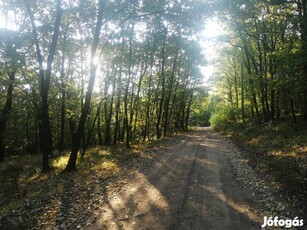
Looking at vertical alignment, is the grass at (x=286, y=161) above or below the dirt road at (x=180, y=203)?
above

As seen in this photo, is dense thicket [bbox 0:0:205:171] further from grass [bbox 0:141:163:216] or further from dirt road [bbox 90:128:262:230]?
dirt road [bbox 90:128:262:230]

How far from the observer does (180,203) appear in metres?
8.59

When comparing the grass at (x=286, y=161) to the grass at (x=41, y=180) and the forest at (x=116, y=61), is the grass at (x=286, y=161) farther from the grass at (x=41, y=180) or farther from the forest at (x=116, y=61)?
the grass at (x=41, y=180)

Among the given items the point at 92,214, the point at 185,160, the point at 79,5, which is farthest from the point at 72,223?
the point at 79,5

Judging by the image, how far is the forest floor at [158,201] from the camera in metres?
7.45

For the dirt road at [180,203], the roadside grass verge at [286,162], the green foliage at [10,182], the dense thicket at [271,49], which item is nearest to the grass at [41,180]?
the green foliage at [10,182]

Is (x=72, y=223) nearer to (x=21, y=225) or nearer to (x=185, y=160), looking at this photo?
(x=21, y=225)

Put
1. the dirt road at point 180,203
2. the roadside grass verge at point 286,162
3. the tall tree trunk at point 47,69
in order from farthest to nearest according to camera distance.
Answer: the tall tree trunk at point 47,69
the roadside grass verge at point 286,162
the dirt road at point 180,203

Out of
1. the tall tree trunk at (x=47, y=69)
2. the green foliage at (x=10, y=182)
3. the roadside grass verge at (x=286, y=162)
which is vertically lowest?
the green foliage at (x=10, y=182)

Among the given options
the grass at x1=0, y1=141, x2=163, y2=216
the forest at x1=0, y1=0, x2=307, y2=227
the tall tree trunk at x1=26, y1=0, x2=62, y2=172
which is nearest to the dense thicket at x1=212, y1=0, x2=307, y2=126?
the forest at x1=0, y1=0, x2=307, y2=227

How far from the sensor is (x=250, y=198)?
8.91 metres

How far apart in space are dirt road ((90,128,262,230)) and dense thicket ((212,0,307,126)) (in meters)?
8.39

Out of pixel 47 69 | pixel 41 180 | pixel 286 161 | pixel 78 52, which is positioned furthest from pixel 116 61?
pixel 286 161

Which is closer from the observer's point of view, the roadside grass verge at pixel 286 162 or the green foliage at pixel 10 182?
the roadside grass verge at pixel 286 162
